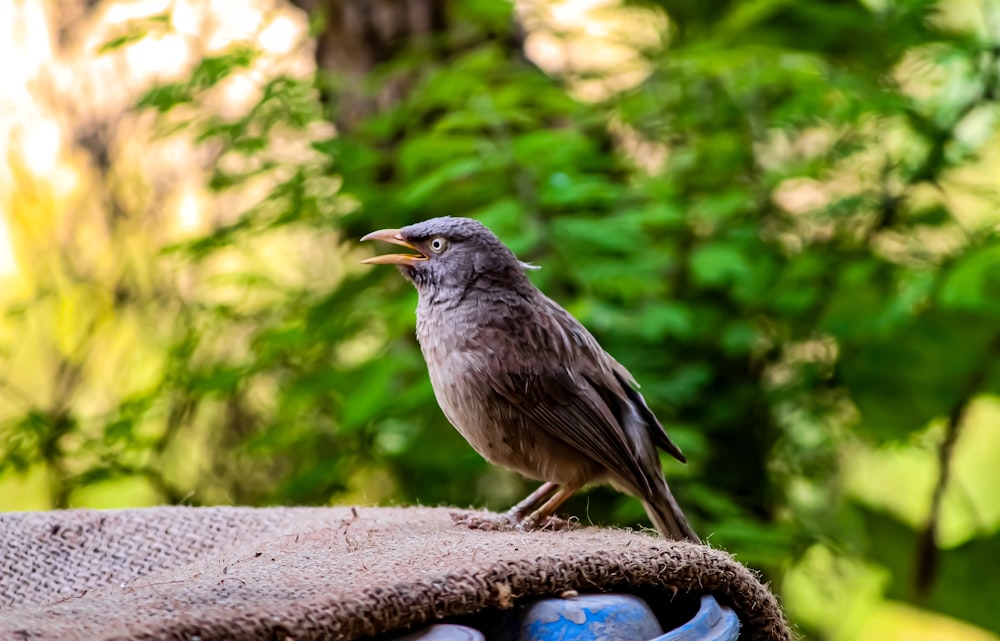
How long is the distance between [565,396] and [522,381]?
4.7 inches

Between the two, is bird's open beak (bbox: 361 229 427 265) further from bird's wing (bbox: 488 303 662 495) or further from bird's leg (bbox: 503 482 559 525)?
bird's leg (bbox: 503 482 559 525)

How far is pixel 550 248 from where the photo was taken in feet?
12.1

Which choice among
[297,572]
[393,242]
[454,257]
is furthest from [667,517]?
[297,572]

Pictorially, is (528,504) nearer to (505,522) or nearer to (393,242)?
(505,522)

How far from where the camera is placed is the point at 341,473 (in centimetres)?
439

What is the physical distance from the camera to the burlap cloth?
5.46 ft

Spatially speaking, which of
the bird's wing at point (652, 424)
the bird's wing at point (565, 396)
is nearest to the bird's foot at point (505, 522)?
the bird's wing at point (565, 396)

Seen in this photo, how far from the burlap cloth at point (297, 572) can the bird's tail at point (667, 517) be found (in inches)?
13.5

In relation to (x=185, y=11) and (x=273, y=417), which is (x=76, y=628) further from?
(x=185, y=11)

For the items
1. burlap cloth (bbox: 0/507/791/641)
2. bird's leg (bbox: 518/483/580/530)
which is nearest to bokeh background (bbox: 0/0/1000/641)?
bird's leg (bbox: 518/483/580/530)

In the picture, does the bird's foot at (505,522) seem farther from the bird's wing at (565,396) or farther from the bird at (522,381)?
the bird's wing at (565,396)

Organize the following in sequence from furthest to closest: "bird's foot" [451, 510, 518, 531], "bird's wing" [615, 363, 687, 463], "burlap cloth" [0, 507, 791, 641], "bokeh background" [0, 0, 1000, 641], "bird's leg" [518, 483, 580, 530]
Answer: "bokeh background" [0, 0, 1000, 641] < "bird's wing" [615, 363, 687, 463] < "bird's leg" [518, 483, 580, 530] < "bird's foot" [451, 510, 518, 531] < "burlap cloth" [0, 507, 791, 641]

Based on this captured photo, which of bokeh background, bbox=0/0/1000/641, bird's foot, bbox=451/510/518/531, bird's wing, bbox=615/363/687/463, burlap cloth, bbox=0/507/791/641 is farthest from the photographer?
bokeh background, bbox=0/0/1000/641

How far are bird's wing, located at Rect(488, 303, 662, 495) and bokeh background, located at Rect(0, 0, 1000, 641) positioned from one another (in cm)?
66
